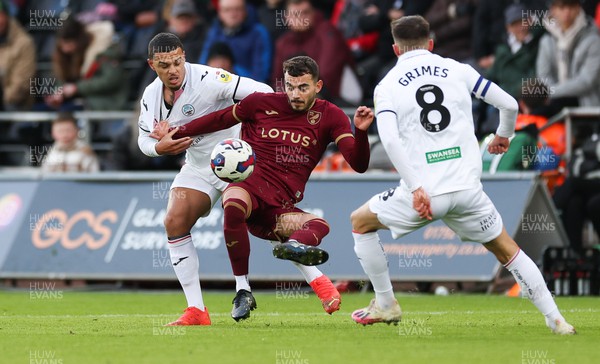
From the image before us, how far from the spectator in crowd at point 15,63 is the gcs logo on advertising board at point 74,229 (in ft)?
16.7

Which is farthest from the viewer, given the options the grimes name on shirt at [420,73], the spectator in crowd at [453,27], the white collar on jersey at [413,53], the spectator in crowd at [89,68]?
the spectator in crowd at [89,68]

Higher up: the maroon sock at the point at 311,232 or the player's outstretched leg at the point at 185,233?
the maroon sock at the point at 311,232

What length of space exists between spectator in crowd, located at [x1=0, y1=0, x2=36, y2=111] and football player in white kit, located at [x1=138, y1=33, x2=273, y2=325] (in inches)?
423

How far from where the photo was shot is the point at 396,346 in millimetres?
8250

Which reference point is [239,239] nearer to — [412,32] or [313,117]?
[313,117]

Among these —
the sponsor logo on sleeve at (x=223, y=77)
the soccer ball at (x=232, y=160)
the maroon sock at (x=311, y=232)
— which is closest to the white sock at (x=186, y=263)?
the soccer ball at (x=232, y=160)

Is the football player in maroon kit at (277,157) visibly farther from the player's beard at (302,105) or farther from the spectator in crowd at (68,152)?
the spectator in crowd at (68,152)

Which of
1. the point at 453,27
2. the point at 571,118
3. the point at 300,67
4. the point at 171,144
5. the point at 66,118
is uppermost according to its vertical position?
the point at 300,67

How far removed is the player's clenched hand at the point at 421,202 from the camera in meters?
8.81

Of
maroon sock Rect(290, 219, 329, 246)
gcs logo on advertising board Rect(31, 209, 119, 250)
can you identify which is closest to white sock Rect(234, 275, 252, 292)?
maroon sock Rect(290, 219, 329, 246)

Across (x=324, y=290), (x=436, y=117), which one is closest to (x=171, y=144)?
(x=324, y=290)

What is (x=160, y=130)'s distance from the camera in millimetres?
10188

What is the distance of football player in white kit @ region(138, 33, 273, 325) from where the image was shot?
33.5 feet

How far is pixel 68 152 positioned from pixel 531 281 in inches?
412
